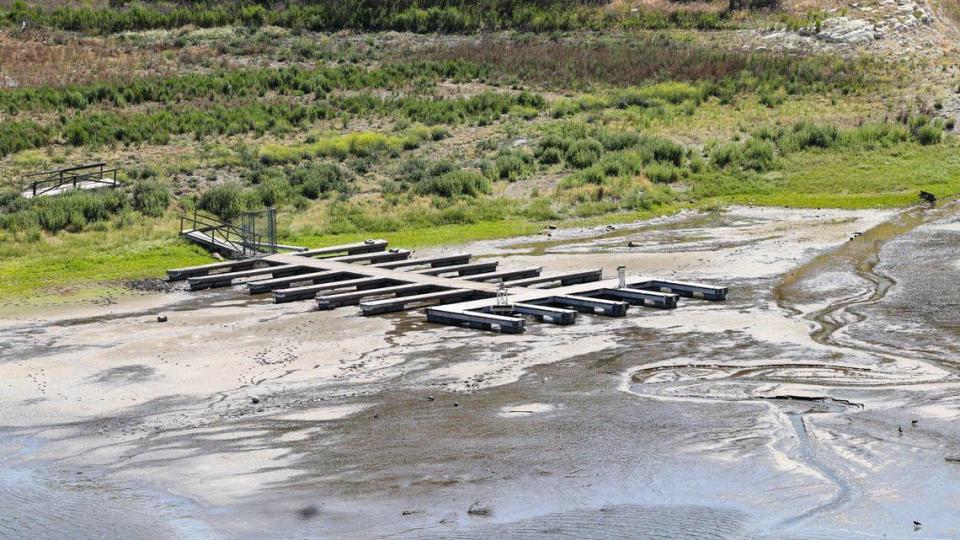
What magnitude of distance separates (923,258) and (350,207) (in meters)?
13.4

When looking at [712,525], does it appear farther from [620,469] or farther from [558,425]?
[558,425]

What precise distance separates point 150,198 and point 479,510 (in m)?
21.5

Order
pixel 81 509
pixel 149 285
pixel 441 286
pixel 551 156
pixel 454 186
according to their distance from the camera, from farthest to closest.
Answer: pixel 551 156 → pixel 454 186 → pixel 149 285 → pixel 441 286 → pixel 81 509

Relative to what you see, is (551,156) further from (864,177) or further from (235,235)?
(235,235)

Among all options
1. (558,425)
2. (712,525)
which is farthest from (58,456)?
(712,525)

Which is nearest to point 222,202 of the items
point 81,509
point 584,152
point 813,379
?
point 584,152

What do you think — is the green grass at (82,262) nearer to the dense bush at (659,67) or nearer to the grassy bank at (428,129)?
the grassy bank at (428,129)

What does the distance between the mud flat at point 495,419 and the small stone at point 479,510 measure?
0.03 meters

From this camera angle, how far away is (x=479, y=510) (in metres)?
12.6

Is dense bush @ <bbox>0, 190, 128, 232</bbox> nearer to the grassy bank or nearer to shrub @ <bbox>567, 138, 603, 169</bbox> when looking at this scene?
the grassy bank

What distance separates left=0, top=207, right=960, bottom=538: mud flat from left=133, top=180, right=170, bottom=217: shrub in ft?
28.4

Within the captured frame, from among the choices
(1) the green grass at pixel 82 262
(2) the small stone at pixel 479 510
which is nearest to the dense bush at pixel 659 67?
(1) the green grass at pixel 82 262

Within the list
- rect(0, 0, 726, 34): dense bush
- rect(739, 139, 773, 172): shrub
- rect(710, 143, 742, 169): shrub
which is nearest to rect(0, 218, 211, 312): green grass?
rect(710, 143, 742, 169): shrub

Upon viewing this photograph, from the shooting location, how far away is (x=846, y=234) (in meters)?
30.0
